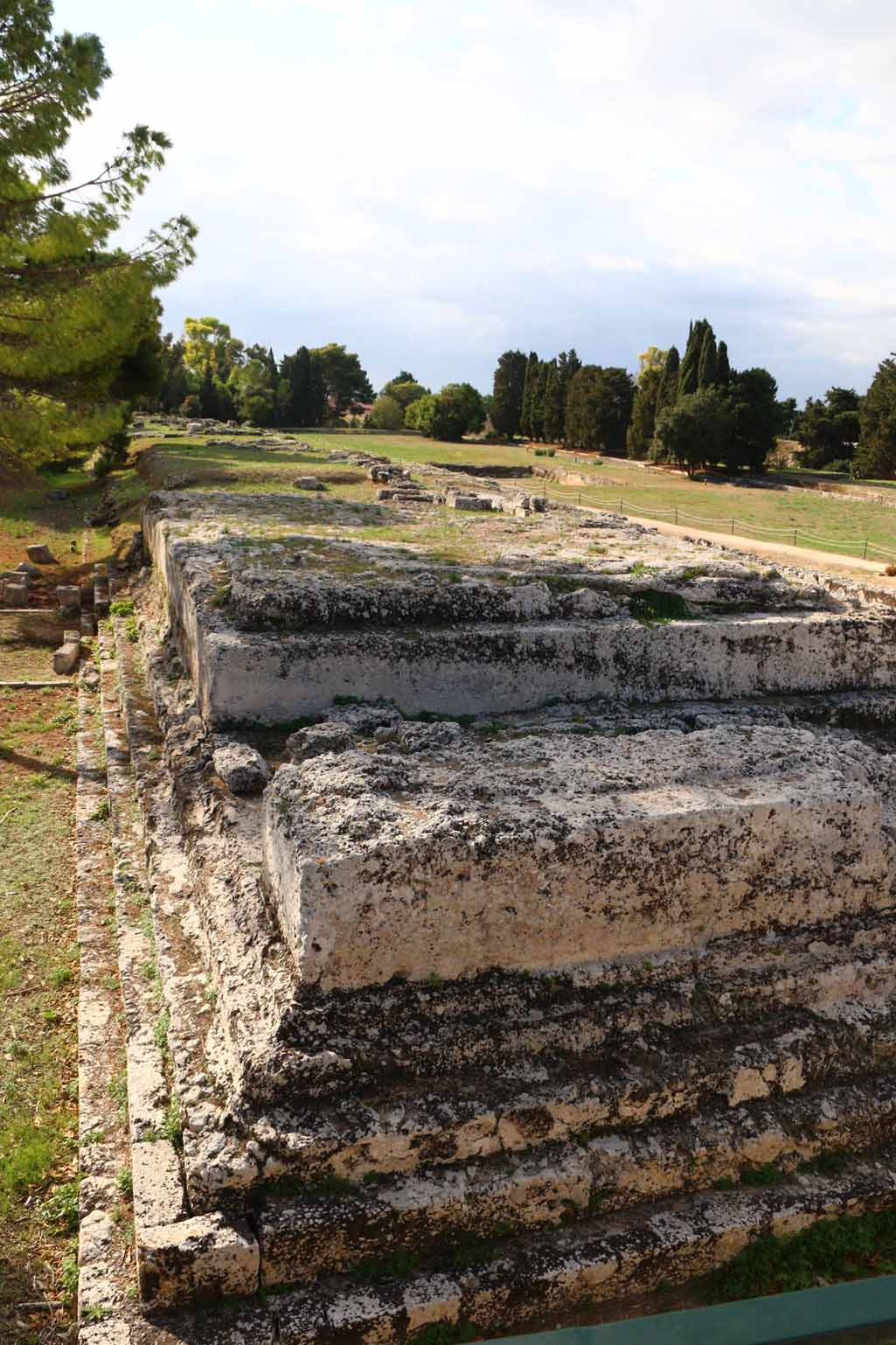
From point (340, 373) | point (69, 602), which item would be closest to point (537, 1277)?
point (69, 602)

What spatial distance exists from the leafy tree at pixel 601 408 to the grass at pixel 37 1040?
40.0 m

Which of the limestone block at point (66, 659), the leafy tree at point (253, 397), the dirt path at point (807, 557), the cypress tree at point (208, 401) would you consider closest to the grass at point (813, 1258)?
the limestone block at point (66, 659)

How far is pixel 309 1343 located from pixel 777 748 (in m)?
2.79

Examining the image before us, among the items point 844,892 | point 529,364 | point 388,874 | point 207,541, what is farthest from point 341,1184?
point 529,364

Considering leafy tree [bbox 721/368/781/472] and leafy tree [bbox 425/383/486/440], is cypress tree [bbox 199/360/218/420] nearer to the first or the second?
leafy tree [bbox 425/383/486/440]

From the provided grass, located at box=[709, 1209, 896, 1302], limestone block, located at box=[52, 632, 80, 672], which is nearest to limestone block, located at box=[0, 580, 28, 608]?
limestone block, located at box=[52, 632, 80, 672]

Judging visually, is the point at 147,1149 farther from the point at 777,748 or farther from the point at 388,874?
the point at 777,748

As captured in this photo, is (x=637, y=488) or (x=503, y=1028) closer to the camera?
(x=503, y=1028)

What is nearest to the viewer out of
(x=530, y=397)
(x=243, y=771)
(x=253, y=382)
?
(x=243, y=771)

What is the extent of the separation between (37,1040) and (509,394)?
171 ft

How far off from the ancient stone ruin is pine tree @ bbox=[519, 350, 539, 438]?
48.6 metres

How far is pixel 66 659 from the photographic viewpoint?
1053 centimetres

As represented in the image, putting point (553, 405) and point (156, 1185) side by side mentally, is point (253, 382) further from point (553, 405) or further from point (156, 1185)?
point (156, 1185)

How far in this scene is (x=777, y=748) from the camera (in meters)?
4.20
